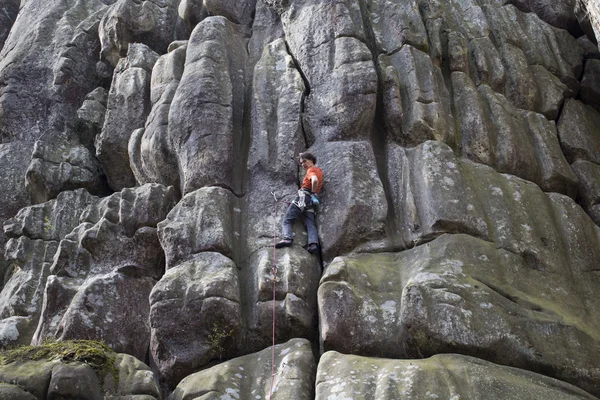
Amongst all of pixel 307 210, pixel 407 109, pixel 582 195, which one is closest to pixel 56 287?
pixel 307 210

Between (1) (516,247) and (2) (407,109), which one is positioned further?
(2) (407,109)

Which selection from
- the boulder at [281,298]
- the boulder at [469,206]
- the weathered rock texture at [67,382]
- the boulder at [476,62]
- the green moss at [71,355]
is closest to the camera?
the weathered rock texture at [67,382]

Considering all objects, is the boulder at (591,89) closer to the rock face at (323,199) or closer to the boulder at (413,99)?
the rock face at (323,199)

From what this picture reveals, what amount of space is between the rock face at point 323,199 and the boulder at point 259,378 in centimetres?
6

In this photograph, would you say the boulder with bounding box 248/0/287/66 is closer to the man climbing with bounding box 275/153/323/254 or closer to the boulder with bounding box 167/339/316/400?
the man climbing with bounding box 275/153/323/254

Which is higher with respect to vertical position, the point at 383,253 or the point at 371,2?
the point at 371,2

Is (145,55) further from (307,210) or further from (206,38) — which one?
(307,210)

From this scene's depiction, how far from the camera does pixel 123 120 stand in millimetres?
23391

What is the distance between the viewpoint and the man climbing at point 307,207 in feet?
54.3

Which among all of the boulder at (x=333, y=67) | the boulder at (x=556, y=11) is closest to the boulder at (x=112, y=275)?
the boulder at (x=333, y=67)

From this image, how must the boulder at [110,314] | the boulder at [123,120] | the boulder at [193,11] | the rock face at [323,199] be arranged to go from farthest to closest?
the boulder at [193,11] → the boulder at [123,120] → the boulder at [110,314] → the rock face at [323,199]

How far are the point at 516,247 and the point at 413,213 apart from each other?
2.53 m

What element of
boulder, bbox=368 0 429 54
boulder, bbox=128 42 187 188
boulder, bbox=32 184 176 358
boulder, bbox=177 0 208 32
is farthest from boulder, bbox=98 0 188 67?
boulder, bbox=32 184 176 358

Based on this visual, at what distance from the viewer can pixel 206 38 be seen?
2133 centimetres
